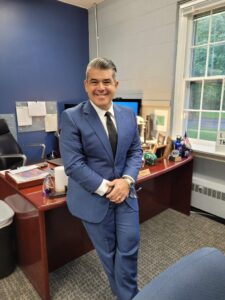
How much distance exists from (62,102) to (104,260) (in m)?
2.81

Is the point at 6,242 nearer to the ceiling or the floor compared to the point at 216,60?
nearer to the floor

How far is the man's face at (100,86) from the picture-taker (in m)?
1.21

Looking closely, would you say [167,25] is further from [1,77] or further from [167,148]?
[1,77]

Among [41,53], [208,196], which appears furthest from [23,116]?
[208,196]

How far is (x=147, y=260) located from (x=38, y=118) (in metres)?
2.51

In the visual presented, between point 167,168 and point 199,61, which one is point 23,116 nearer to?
point 167,168

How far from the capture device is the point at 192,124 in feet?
9.14

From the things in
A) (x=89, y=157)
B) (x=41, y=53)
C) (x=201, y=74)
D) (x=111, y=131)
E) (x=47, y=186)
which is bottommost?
(x=47, y=186)

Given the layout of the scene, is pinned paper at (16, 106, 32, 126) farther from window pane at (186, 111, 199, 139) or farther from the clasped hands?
the clasped hands

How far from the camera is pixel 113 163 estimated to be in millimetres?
1266

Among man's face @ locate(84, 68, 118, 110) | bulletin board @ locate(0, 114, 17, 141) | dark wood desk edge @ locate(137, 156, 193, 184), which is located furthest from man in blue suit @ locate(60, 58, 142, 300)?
bulletin board @ locate(0, 114, 17, 141)

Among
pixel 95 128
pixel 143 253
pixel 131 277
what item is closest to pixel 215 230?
pixel 143 253

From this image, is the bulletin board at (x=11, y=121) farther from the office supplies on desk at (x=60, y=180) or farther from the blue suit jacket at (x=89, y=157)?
the blue suit jacket at (x=89, y=157)

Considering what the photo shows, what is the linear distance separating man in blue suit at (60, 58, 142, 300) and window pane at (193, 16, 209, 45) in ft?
5.81
